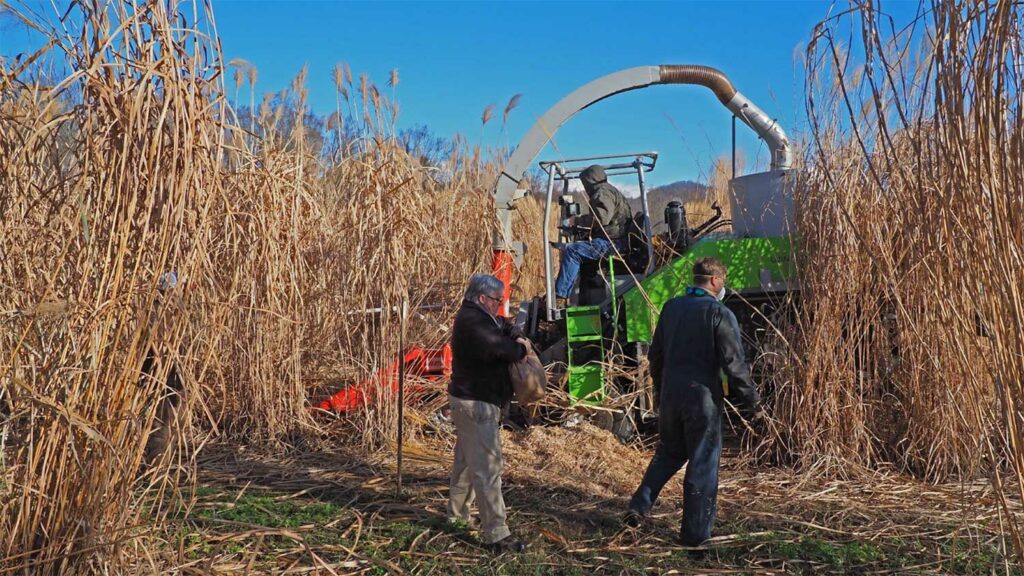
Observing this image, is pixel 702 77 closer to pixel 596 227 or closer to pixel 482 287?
pixel 596 227

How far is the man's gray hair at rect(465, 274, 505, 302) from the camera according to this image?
4.54m

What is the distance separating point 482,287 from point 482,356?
1.18 ft

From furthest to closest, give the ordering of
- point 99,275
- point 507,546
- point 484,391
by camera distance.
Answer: point 484,391
point 507,546
point 99,275

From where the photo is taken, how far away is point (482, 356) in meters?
4.43

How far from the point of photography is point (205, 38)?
335 cm

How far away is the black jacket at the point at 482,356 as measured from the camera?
441cm

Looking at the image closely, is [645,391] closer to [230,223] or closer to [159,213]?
[230,223]

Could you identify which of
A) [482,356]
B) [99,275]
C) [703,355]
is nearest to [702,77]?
[703,355]

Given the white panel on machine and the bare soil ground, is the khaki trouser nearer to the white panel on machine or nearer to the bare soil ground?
the bare soil ground

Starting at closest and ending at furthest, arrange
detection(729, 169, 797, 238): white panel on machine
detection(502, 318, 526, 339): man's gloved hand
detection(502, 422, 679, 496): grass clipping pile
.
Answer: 1. detection(502, 318, 526, 339): man's gloved hand
2. detection(502, 422, 679, 496): grass clipping pile
3. detection(729, 169, 797, 238): white panel on machine

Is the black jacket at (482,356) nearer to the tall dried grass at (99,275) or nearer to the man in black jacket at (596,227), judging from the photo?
the tall dried grass at (99,275)

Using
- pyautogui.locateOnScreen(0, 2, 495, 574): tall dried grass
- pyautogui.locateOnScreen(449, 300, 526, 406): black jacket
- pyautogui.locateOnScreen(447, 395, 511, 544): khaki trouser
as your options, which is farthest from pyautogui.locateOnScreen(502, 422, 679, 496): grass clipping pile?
pyautogui.locateOnScreen(0, 2, 495, 574): tall dried grass

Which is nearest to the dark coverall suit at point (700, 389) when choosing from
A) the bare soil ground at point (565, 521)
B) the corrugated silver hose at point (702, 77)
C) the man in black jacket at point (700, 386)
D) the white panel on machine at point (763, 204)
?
the man in black jacket at point (700, 386)

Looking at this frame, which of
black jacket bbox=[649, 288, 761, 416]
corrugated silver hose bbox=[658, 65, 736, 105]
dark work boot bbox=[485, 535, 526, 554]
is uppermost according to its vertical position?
corrugated silver hose bbox=[658, 65, 736, 105]
